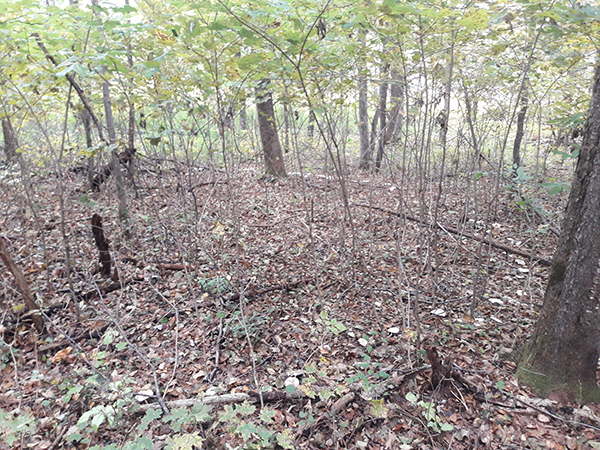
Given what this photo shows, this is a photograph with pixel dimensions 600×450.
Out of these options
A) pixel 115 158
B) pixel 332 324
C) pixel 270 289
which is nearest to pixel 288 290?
pixel 270 289

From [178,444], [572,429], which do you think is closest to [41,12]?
[178,444]

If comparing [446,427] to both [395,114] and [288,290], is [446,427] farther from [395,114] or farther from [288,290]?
[395,114]

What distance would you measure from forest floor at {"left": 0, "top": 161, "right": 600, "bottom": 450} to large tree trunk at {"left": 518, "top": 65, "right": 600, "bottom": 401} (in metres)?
0.16

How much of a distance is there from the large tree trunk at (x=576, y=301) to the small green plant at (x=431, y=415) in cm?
73

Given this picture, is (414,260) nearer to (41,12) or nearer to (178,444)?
(178,444)

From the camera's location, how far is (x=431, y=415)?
6.78 ft

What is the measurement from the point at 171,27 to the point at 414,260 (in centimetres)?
343

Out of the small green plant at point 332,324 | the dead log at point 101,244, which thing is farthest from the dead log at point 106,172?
the small green plant at point 332,324

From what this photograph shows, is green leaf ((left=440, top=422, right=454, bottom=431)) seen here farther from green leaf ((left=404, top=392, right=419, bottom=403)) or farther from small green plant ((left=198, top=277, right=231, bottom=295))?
small green plant ((left=198, top=277, right=231, bottom=295))

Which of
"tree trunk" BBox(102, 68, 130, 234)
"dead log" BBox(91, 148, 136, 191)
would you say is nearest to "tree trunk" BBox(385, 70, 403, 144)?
"tree trunk" BBox(102, 68, 130, 234)

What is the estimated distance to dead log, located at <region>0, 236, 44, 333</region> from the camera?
2939 mm

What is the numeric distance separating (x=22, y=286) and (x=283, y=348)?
8.35ft

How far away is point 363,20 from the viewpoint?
7.09 ft

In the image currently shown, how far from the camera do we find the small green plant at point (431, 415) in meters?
1.99
